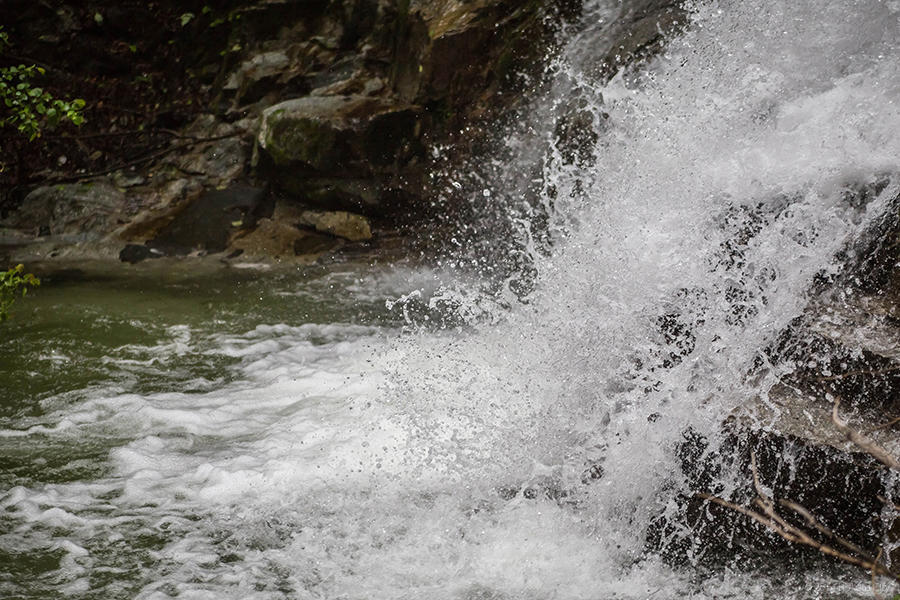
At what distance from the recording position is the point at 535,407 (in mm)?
3814

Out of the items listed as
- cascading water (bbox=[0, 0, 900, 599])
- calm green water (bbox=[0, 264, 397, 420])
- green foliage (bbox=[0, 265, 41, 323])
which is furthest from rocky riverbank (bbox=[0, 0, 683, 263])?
green foliage (bbox=[0, 265, 41, 323])

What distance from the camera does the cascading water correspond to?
119 inches

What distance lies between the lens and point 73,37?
30.8 feet

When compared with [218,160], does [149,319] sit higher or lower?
lower

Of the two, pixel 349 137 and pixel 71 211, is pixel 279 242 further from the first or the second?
pixel 71 211

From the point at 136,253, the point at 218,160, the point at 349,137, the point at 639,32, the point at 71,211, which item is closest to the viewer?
the point at 639,32

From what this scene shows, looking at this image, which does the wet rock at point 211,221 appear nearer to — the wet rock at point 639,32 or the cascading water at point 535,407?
the cascading water at point 535,407

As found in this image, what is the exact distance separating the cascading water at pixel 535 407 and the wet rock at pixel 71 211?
10.8ft

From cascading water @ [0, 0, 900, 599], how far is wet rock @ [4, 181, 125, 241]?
3280 mm

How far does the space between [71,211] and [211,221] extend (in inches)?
63.8

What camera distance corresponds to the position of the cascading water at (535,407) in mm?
3025

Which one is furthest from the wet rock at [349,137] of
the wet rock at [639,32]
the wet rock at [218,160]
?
the wet rock at [639,32]

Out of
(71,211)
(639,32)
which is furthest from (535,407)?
(71,211)

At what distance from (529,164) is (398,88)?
172 centimetres
